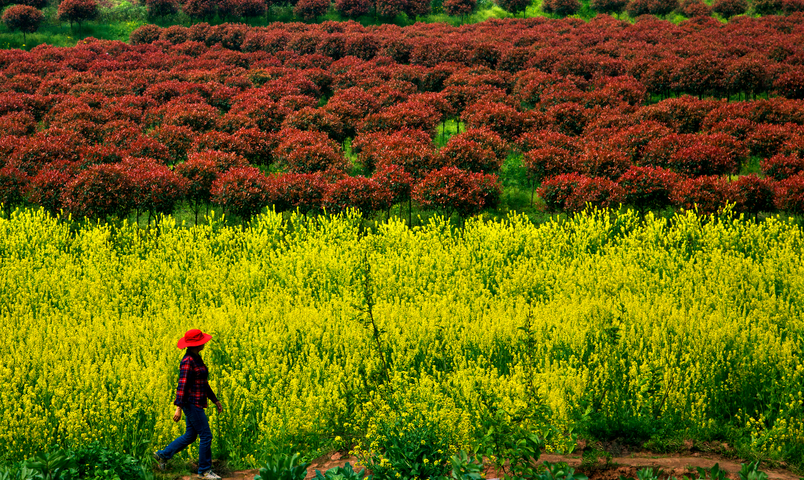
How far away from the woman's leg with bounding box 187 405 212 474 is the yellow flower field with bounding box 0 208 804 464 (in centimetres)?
46

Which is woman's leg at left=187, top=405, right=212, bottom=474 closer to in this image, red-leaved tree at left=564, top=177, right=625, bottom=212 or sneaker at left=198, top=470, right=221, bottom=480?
sneaker at left=198, top=470, right=221, bottom=480

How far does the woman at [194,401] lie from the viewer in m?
6.29

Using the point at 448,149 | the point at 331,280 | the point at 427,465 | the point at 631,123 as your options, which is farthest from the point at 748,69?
the point at 427,465

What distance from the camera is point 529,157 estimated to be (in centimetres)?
1545

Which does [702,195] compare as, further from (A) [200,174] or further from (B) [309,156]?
(A) [200,174]

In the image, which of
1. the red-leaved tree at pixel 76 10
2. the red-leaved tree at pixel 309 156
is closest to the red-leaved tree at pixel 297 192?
the red-leaved tree at pixel 309 156

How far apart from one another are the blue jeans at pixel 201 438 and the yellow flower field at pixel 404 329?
458 millimetres

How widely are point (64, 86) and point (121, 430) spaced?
19946mm

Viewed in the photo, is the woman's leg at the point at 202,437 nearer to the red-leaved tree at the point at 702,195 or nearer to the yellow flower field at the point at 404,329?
the yellow flower field at the point at 404,329

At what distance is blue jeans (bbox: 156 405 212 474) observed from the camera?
6.41 m

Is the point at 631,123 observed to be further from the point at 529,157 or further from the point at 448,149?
the point at 448,149

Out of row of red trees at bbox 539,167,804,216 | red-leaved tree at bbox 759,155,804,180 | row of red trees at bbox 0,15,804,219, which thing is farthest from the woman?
red-leaved tree at bbox 759,155,804,180

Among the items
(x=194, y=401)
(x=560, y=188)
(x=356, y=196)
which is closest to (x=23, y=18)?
(x=356, y=196)

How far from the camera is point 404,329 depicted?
877cm
